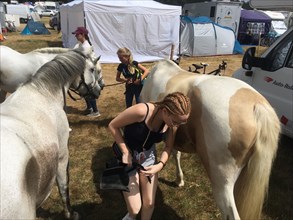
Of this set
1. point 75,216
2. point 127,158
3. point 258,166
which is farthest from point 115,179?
point 258,166

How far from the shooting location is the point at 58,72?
2600 millimetres

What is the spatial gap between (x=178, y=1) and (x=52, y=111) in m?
56.3

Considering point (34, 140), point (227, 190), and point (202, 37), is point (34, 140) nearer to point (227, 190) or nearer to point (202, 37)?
point (227, 190)

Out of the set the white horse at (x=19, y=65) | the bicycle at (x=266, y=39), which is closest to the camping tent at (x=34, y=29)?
the bicycle at (x=266, y=39)

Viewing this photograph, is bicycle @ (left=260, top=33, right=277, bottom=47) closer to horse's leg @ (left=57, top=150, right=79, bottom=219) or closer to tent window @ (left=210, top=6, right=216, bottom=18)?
tent window @ (left=210, top=6, right=216, bottom=18)

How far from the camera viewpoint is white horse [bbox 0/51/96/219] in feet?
4.73

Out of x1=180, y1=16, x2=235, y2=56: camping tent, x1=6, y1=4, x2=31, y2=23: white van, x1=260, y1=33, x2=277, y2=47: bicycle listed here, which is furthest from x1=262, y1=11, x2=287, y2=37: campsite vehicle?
x1=6, y1=4, x2=31, y2=23: white van

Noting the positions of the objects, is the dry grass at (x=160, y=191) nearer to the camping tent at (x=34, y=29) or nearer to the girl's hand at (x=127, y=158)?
the girl's hand at (x=127, y=158)

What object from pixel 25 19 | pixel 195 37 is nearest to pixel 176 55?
pixel 195 37

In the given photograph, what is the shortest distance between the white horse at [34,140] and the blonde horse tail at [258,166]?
157 cm

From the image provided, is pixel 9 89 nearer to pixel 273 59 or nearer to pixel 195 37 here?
pixel 273 59

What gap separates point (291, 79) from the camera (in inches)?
145

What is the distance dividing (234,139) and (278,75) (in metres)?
2.29

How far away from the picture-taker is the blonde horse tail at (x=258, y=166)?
2064mm
